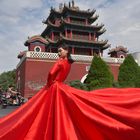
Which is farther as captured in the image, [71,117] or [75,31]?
[75,31]

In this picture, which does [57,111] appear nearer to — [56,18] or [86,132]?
[86,132]

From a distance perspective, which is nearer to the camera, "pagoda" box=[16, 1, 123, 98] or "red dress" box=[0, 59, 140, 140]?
"red dress" box=[0, 59, 140, 140]

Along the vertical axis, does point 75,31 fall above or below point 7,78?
above

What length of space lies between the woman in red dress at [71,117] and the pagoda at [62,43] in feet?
69.2

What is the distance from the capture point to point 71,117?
3.43 meters

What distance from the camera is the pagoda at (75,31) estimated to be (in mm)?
30906

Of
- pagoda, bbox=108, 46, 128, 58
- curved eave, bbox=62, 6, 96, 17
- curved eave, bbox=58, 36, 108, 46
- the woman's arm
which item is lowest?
the woman's arm

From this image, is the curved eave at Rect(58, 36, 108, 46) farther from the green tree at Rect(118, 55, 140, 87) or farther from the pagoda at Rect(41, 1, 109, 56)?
the green tree at Rect(118, 55, 140, 87)

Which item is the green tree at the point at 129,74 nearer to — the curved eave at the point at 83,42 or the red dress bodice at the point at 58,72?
the curved eave at the point at 83,42

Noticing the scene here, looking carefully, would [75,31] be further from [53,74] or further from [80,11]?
[53,74]

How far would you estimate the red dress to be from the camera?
3.30 metres

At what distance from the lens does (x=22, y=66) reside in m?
27.0

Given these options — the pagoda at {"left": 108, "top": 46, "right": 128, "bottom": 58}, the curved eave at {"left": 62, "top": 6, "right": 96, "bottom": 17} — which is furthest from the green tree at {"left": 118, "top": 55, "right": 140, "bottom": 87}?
the curved eave at {"left": 62, "top": 6, "right": 96, "bottom": 17}

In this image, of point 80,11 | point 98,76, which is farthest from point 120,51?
point 98,76
